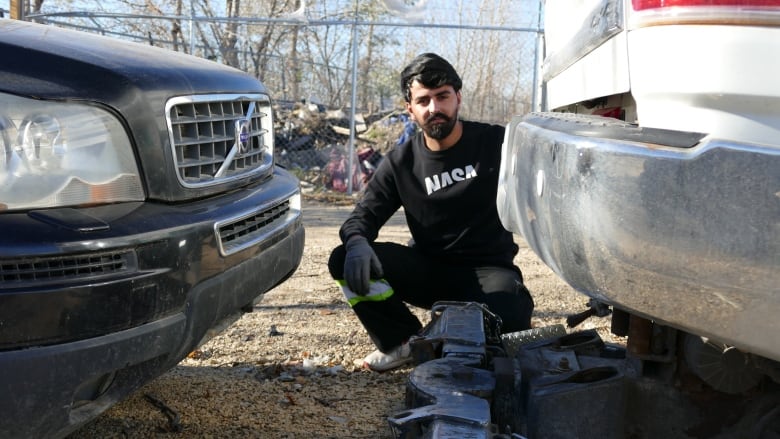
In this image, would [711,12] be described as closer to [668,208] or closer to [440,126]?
[668,208]

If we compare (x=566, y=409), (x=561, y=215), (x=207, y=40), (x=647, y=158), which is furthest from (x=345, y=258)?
(x=207, y=40)

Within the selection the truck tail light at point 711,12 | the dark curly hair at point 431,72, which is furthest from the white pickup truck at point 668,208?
the dark curly hair at point 431,72

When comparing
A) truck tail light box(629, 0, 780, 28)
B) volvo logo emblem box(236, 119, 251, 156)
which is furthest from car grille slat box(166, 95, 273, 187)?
truck tail light box(629, 0, 780, 28)

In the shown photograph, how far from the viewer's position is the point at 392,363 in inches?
152

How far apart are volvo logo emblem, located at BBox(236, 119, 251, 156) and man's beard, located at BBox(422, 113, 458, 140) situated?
1.27 meters

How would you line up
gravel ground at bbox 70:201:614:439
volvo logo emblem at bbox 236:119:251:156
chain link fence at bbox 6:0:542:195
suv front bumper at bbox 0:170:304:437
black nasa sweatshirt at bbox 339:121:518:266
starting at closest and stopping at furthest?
1. suv front bumper at bbox 0:170:304:437
2. volvo logo emblem at bbox 236:119:251:156
3. gravel ground at bbox 70:201:614:439
4. black nasa sweatshirt at bbox 339:121:518:266
5. chain link fence at bbox 6:0:542:195

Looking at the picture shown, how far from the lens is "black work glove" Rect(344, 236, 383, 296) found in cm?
370

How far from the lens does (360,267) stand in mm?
3699

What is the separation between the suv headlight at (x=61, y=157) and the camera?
1886 millimetres

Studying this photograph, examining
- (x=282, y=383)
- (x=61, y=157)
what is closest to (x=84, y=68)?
A: (x=61, y=157)

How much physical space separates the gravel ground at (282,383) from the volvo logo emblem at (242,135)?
2.46ft

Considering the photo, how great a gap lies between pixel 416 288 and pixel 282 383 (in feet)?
2.67

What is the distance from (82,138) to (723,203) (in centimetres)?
152

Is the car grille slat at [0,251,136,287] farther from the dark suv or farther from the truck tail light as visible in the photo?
the truck tail light
